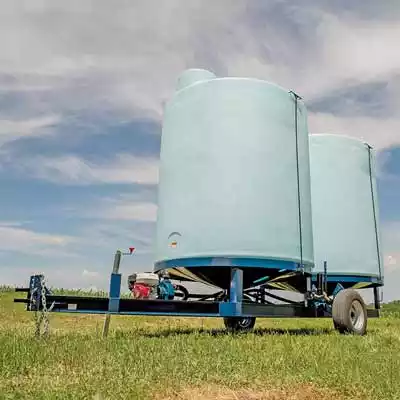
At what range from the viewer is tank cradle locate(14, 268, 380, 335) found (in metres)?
7.65

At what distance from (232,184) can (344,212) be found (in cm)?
436

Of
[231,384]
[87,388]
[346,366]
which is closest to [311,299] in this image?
[346,366]

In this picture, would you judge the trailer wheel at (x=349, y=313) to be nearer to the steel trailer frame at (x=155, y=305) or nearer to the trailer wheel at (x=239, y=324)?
the steel trailer frame at (x=155, y=305)

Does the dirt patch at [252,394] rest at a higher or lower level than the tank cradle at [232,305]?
lower

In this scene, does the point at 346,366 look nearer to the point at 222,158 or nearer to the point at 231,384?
the point at 231,384

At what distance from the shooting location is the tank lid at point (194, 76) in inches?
385

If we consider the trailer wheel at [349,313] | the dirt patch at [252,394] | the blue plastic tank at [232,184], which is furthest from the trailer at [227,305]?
the dirt patch at [252,394]

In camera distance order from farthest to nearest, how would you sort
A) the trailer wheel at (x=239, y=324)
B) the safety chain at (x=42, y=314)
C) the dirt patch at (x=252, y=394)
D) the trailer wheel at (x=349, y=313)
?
the trailer wheel at (x=239, y=324)
the trailer wheel at (x=349, y=313)
the safety chain at (x=42, y=314)
the dirt patch at (x=252, y=394)

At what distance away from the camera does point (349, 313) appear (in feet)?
31.9

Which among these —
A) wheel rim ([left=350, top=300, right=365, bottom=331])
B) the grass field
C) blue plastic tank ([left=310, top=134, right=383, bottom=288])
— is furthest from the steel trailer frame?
blue plastic tank ([left=310, top=134, right=383, bottom=288])

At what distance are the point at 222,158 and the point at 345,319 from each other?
11.8 feet

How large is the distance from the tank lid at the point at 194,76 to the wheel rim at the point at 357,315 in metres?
4.93

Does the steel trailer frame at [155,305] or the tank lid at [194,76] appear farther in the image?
the tank lid at [194,76]

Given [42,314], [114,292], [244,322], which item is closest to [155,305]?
[114,292]
